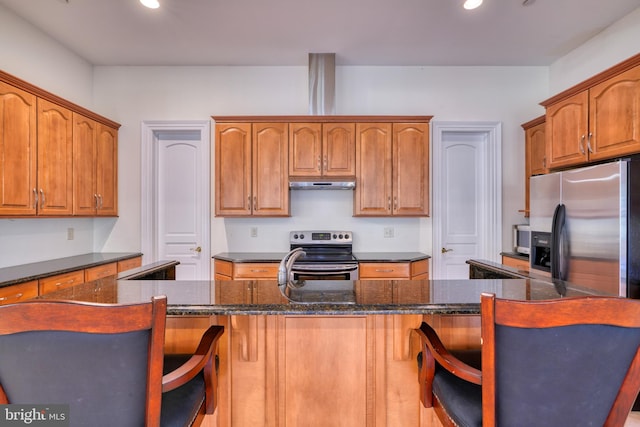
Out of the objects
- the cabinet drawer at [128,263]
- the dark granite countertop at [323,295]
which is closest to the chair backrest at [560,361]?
the dark granite countertop at [323,295]

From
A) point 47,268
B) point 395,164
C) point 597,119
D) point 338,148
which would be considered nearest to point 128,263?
point 47,268

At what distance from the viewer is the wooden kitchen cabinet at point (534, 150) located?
3.17 meters

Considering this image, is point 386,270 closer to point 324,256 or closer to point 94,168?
point 324,256

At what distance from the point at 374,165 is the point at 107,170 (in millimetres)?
2902

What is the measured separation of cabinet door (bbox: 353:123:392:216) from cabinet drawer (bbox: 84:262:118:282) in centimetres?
249

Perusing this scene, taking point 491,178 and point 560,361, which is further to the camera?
point 491,178

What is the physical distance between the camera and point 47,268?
8.04 feet

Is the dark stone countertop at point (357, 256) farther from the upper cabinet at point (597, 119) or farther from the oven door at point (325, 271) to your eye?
the upper cabinet at point (597, 119)

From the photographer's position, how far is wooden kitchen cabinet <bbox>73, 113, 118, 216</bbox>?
115 inches

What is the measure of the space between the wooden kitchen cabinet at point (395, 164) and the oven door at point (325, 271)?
79 cm

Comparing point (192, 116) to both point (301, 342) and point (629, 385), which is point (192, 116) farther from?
point (629, 385)

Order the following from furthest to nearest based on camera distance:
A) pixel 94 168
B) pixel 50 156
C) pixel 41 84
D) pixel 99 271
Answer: pixel 94 168
pixel 41 84
pixel 99 271
pixel 50 156

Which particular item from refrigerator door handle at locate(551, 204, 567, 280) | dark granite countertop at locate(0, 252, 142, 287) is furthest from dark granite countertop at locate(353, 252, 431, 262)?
dark granite countertop at locate(0, 252, 142, 287)

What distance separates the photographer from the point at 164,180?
3.67 m
